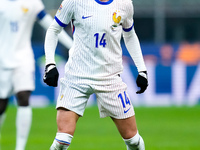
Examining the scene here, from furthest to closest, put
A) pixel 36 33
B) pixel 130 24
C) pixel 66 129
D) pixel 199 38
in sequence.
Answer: pixel 199 38 → pixel 36 33 → pixel 130 24 → pixel 66 129

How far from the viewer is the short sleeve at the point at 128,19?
262 inches

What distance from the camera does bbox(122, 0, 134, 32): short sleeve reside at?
6.66m

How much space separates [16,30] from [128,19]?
2304 mm

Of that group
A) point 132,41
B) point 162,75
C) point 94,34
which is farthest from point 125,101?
point 162,75

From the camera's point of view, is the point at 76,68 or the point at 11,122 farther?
the point at 11,122

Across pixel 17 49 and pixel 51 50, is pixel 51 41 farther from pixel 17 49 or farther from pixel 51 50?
pixel 17 49

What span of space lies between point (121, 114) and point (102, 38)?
0.81 metres

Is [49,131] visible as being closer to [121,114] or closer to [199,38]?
[121,114]

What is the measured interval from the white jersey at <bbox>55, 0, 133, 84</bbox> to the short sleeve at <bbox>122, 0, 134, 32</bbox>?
0.03 ft

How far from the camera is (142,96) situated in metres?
18.4

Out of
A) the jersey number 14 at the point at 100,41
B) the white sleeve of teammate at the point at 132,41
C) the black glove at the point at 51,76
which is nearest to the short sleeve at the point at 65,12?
the jersey number 14 at the point at 100,41

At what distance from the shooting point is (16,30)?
857 centimetres

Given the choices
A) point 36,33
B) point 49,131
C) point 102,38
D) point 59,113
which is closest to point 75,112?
point 59,113

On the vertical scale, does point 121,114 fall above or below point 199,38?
below
